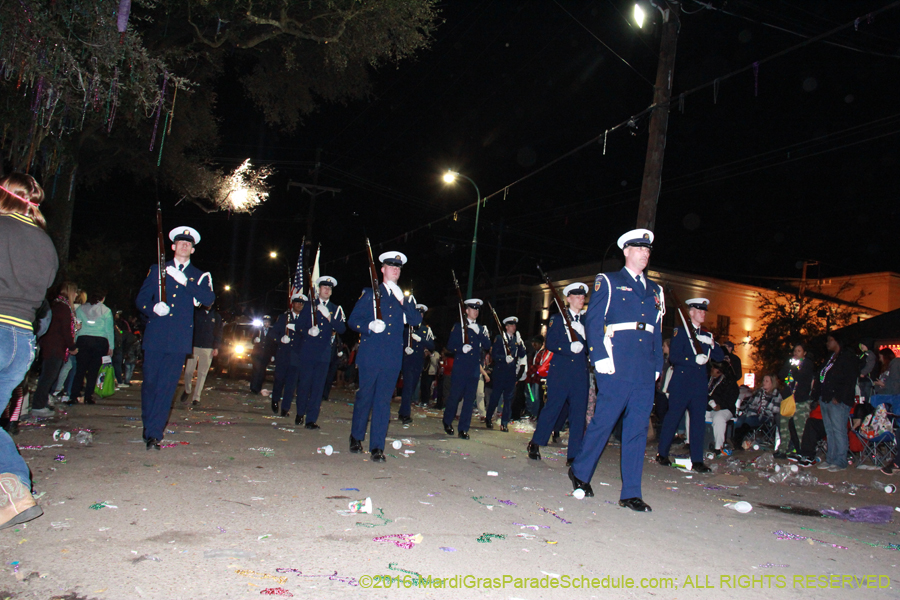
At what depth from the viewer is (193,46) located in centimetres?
1228

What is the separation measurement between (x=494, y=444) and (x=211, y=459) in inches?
171

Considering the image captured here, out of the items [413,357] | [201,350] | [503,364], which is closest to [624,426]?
[503,364]

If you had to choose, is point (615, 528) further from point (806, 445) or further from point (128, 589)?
point (806, 445)

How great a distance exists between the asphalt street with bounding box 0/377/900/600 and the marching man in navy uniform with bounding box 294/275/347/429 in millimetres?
2255

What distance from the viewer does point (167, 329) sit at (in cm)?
→ 641

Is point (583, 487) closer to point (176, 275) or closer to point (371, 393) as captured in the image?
point (371, 393)

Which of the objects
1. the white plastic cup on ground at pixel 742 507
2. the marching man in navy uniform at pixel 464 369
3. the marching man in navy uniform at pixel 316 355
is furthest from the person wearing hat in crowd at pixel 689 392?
the marching man in navy uniform at pixel 316 355

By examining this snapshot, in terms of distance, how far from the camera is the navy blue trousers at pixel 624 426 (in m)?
5.12

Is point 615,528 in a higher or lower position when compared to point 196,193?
lower

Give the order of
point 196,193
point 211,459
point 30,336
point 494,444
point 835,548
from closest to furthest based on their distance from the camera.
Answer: point 30,336
point 835,548
point 211,459
point 494,444
point 196,193

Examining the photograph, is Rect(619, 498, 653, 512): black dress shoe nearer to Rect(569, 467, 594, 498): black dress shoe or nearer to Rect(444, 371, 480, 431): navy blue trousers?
Rect(569, 467, 594, 498): black dress shoe

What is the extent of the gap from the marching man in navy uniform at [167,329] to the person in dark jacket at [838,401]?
8.55 metres

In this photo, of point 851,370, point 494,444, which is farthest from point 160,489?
point 851,370

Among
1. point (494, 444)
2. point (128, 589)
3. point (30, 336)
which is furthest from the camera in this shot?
point (494, 444)
